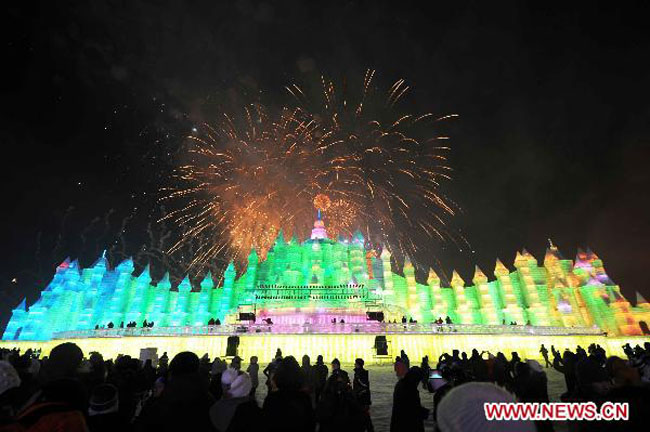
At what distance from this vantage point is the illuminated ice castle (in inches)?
2041

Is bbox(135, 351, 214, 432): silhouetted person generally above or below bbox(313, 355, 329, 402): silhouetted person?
above

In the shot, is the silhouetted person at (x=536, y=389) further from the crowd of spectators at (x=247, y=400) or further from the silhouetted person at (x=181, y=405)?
the silhouetted person at (x=181, y=405)

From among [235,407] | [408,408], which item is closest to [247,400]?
[235,407]

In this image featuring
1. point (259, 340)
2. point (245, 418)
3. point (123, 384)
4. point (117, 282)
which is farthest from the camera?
point (117, 282)

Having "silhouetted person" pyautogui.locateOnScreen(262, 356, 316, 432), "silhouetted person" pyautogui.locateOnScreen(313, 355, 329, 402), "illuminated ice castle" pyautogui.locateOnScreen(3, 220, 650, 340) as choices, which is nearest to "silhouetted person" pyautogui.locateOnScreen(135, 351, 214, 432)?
"silhouetted person" pyautogui.locateOnScreen(262, 356, 316, 432)

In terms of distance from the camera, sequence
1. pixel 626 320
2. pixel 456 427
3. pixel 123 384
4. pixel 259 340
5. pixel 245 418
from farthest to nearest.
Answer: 1. pixel 626 320
2. pixel 259 340
3. pixel 123 384
4. pixel 245 418
5. pixel 456 427

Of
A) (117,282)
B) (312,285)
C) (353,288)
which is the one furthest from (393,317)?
(117,282)

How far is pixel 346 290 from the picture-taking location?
47969mm

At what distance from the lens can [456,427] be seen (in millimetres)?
1710

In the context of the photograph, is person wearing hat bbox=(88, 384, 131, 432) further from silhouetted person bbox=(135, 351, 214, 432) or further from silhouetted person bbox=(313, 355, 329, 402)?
silhouetted person bbox=(313, 355, 329, 402)

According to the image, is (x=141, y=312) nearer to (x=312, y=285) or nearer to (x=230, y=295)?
(x=230, y=295)

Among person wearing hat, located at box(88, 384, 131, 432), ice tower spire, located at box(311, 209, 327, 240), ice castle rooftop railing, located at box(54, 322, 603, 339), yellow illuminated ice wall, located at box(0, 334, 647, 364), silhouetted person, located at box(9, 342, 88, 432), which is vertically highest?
ice tower spire, located at box(311, 209, 327, 240)

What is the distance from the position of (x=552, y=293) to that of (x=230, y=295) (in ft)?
171

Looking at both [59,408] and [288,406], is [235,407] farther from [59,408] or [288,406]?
[59,408]
